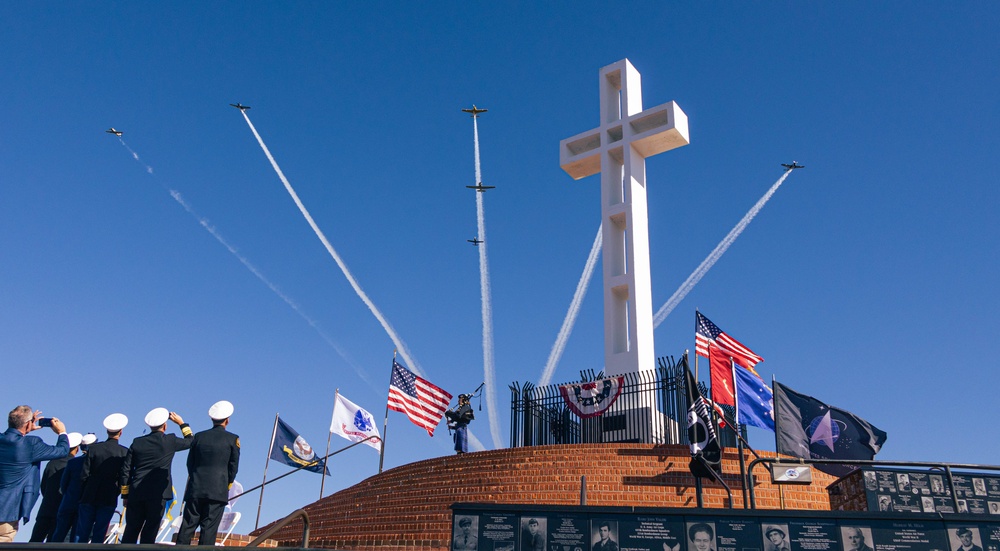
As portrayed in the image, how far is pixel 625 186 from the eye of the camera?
21.5 m

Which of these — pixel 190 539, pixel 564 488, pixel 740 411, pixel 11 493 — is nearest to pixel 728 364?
pixel 740 411

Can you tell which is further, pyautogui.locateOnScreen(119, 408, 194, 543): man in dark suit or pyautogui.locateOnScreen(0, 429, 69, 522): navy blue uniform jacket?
pyautogui.locateOnScreen(119, 408, 194, 543): man in dark suit

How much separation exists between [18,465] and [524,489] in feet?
25.7

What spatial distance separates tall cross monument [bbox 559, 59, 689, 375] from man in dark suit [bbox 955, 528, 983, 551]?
11.1 m

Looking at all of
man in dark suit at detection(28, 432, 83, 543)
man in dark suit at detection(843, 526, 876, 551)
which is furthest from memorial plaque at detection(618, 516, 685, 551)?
man in dark suit at detection(28, 432, 83, 543)

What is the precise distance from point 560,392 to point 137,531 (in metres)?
10.8

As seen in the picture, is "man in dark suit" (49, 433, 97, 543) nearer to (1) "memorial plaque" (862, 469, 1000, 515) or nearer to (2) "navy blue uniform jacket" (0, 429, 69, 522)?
(2) "navy blue uniform jacket" (0, 429, 69, 522)

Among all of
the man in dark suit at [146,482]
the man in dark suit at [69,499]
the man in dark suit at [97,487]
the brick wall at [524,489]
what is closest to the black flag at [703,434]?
the brick wall at [524,489]

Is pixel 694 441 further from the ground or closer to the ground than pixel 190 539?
further from the ground

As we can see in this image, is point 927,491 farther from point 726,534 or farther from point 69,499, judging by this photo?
point 69,499

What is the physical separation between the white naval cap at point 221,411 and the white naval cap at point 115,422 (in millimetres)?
1104

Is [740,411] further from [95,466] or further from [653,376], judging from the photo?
[95,466]

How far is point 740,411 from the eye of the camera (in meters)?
16.4

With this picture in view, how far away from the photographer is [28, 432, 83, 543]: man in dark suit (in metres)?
9.52
